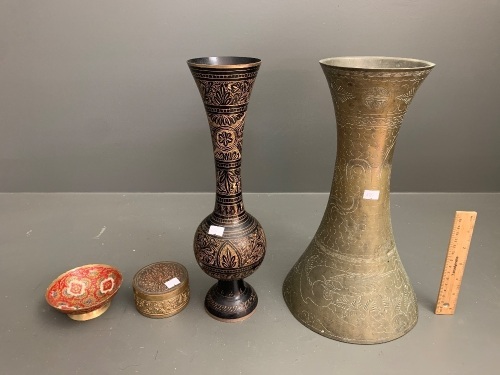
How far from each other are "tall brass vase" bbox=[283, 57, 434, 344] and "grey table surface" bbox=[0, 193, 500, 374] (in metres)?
0.07

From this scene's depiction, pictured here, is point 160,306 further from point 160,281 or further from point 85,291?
point 85,291

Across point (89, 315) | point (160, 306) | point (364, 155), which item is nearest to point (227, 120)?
point (364, 155)

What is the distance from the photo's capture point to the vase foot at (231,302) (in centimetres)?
150

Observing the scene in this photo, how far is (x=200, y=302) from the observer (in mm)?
1602

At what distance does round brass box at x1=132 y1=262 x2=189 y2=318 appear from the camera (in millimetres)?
1474

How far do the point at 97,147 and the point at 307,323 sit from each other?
1544 millimetres

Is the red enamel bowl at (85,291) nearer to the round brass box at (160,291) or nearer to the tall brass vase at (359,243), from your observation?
the round brass box at (160,291)

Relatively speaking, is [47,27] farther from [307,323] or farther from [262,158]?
[307,323]

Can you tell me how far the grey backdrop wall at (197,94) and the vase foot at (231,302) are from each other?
97 centimetres

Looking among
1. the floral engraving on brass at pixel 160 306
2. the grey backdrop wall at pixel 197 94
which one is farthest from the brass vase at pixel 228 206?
the grey backdrop wall at pixel 197 94

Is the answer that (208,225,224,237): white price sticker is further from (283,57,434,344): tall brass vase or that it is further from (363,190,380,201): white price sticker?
(363,190,380,201): white price sticker

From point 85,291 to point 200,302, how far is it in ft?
1.42

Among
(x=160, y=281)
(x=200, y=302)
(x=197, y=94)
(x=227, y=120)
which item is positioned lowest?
(x=200, y=302)

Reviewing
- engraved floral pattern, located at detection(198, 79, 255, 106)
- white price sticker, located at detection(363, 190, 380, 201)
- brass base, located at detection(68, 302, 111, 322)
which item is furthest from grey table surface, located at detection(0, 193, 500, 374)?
engraved floral pattern, located at detection(198, 79, 255, 106)
